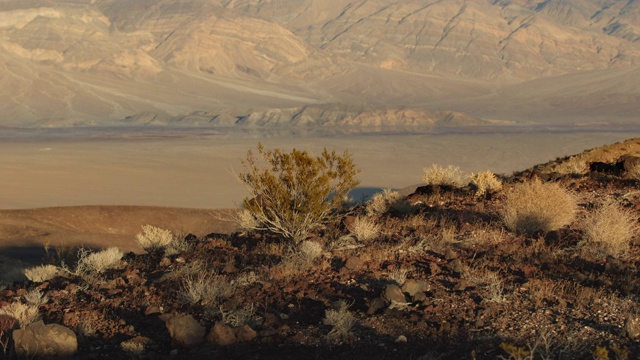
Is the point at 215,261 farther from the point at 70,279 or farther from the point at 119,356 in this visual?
the point at 119,356

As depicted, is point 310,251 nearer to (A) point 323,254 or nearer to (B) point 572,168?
(A) point 323,254

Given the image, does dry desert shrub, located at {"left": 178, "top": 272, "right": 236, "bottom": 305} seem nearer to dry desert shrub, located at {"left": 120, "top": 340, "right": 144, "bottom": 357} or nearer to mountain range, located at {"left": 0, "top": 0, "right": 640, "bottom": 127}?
dry desert shrub, located at {"left": 120, "top": 340, "right": 144, "bottom": 357}

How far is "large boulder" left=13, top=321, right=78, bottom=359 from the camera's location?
733cm

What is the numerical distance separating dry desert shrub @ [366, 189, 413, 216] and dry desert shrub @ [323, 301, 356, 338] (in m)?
6.47

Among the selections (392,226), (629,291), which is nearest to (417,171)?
(392,226)

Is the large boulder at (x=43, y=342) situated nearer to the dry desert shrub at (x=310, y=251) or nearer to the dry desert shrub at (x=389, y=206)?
the dry desert shrub at (x=310, y=251)

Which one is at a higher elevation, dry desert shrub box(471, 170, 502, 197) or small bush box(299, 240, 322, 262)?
dry desert shrub box(471, 170, 502, 197)

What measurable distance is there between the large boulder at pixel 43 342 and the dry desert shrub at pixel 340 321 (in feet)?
7.66

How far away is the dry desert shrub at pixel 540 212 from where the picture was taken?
11234 millimetres

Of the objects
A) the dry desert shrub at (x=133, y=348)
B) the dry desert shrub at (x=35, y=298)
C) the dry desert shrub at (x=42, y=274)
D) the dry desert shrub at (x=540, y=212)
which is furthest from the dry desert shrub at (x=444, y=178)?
the dry desert shrub at (x=133, y=348)

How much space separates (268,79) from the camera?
557 feet

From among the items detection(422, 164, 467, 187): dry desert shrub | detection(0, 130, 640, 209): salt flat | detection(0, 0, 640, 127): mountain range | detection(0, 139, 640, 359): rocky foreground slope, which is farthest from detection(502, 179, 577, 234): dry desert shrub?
detection(0, 0, 640, 127): mountain range

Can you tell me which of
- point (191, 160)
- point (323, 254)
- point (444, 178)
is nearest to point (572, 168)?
point (444, 178)

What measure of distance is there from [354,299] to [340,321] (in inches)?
41.5
